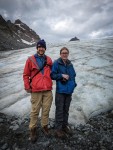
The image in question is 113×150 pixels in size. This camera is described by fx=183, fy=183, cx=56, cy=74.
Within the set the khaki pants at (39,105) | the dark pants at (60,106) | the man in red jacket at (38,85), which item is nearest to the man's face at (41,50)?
the man in red jacket at (38,85)

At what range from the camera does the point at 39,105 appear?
14.6ft

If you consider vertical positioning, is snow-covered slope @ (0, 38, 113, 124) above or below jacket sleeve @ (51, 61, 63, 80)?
below

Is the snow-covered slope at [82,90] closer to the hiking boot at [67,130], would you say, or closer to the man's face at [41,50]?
the hiking boot at [67,130]

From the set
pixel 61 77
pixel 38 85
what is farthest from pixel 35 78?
pixel 61 77

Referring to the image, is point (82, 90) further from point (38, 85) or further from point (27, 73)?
point (27, 73)

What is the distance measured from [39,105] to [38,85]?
0.50 m

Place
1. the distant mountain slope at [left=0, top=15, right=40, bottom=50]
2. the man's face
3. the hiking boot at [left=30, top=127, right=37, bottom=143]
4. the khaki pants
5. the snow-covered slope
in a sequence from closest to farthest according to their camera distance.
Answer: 1. the hiking boot at [left=30, top=127, right=37, bottom=143]
2. the khaki pants
3. the man's face
4. the snow-covered slope
5. the distant mountain slope at [left=0, top=15, right=40, bottom=50]

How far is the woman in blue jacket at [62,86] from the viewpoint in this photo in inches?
175

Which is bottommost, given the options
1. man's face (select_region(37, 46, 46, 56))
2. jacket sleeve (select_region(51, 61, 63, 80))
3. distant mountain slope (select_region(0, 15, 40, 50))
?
distant mountain slope (select_region(0, 15, 40, 50))

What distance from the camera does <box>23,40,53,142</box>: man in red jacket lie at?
4.38 m

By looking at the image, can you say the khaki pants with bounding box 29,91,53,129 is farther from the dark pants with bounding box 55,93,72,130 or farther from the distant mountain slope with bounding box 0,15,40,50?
the distant mountain slope with bounding box 0,15,40,50

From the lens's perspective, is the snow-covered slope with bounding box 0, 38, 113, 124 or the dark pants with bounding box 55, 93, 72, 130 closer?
the dark pants with bounding box 55, 93, 72, 130

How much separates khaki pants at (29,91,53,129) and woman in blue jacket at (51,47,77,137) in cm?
23

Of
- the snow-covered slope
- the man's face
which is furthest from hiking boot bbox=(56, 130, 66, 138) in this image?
the man's face
